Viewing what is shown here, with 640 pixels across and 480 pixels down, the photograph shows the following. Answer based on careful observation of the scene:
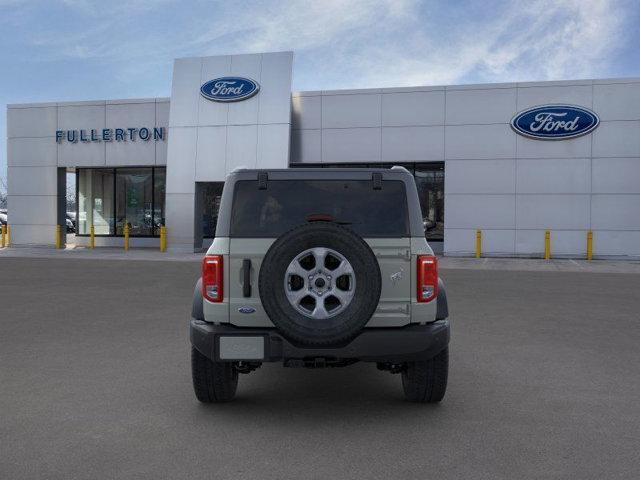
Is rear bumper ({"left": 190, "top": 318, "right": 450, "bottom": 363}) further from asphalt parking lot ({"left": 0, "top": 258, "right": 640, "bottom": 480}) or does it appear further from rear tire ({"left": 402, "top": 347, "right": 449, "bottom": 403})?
asphalt parking lot ({"left": 0, "top": 258, "right": 640, "bottom": 480})

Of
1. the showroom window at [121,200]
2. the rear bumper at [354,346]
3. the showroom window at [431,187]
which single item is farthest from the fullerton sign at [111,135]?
the rear bumper at [354,346]

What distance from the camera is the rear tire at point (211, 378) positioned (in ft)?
15.4

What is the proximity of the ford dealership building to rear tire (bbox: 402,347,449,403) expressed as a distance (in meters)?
17.5

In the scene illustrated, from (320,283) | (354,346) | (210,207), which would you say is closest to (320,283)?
(320,283)

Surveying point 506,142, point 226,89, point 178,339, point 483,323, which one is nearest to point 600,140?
point 506,142

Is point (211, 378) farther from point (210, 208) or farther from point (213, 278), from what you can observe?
point (210, 208)

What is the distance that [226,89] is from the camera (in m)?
23.1

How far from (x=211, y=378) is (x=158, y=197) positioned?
23.6m

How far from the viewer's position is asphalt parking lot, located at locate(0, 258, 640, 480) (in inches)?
144

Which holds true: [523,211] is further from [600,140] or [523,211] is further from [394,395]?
[394,395]

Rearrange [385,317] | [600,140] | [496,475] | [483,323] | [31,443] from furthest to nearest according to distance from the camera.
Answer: [600,140]
[483,323]
[385,317]
[31,443]
[496,475]

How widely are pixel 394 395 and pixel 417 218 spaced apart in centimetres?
162

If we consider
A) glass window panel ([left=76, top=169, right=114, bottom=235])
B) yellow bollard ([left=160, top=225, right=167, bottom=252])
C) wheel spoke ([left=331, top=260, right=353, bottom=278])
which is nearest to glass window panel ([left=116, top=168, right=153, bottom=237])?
glass window panel ([left=76, top=169, right=114, bottom=235])

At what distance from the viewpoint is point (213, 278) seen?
4.42m
